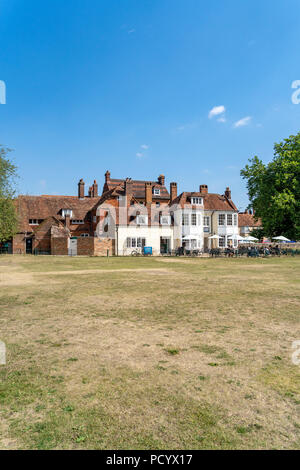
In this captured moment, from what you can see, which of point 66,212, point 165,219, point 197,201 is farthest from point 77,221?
point 197,201

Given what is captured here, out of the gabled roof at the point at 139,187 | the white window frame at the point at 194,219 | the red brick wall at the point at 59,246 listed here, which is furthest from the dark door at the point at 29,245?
the white window frame at the point at 194,219

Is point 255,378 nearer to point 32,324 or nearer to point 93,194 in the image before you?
point 32,324

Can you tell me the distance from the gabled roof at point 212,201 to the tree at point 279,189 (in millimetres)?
11050

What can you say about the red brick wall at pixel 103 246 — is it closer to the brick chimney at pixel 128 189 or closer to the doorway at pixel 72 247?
the doorway at pixel 72 247

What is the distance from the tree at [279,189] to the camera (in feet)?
119

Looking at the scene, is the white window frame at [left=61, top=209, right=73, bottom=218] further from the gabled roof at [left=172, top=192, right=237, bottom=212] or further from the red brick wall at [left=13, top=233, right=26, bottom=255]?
the gabled roof at [left=172, top=192, right=237, bottom=212]

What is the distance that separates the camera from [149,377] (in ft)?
16.7

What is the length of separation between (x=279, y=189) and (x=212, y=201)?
16744mm

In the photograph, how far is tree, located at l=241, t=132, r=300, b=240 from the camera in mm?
36344

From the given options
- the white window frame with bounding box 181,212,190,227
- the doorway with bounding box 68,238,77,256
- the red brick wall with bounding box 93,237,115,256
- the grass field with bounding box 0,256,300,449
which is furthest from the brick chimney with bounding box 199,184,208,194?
the grass field with bounding box 0,256,300,449

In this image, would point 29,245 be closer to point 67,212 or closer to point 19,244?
point 19,244

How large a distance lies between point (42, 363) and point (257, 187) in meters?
41.2

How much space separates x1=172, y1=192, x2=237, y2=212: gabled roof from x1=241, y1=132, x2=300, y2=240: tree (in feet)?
36.3
